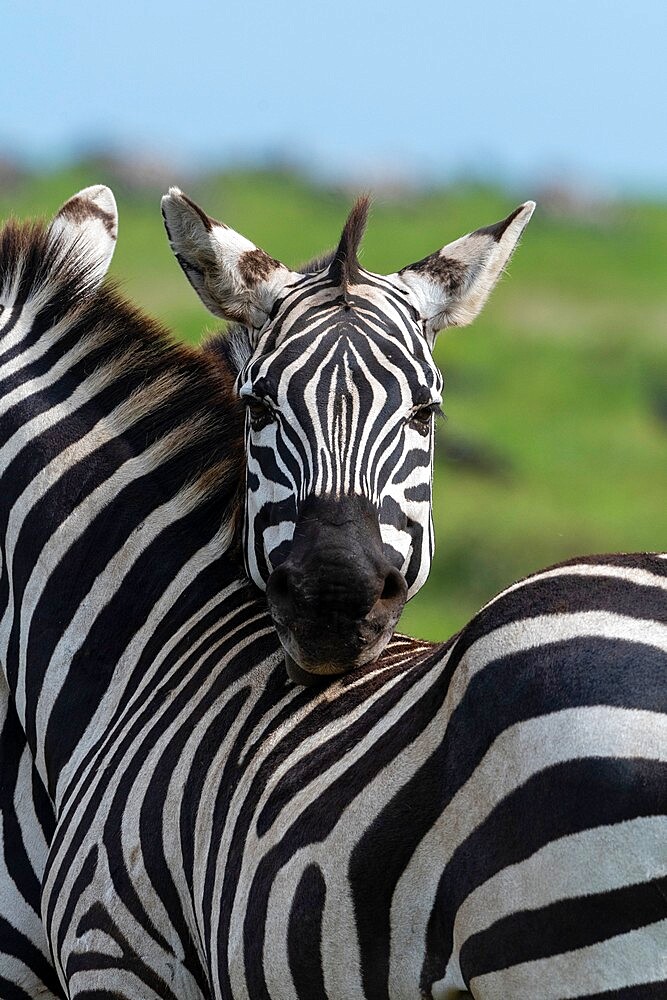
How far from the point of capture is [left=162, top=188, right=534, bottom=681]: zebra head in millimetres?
3977

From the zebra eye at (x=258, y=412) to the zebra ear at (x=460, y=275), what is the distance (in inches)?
31.1

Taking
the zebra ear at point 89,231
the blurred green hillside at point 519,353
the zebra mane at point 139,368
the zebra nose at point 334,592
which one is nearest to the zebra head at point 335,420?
the zebra nose at point 334,592

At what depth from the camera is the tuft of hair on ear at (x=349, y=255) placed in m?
4.66

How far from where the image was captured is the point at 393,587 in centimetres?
405

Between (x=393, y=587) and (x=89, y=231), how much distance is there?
3.04 metres

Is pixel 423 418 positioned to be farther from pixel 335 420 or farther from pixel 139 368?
pixel 139 368

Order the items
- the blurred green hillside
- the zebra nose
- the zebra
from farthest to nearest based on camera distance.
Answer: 1. the blurred green hillside
2. the zebra nose
3. the zebra

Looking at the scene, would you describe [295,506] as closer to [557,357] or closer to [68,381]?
[68,381]

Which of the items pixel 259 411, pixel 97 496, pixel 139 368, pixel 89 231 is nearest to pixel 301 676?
pixel 259 411

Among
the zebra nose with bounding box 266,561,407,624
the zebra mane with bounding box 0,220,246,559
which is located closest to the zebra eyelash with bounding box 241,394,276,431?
the zebra mane with bounding box 0,220,246,559

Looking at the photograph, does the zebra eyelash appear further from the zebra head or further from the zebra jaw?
the zebra jaw

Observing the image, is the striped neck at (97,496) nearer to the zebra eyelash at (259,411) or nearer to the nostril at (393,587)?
the zebra eyelash at (259,411)

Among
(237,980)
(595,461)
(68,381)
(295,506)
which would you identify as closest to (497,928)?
(237,980)

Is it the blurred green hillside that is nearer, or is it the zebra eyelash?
the zebra eyelash
